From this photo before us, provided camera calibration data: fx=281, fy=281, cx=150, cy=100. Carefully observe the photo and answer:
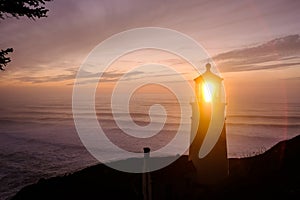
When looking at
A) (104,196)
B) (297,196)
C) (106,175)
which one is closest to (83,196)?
(104,196)

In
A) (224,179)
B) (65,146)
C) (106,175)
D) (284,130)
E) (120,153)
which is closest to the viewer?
(224,179)

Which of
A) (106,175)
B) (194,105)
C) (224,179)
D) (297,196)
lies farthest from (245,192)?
(106,175)

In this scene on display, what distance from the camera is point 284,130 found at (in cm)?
6488

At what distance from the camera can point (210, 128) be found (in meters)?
12.4

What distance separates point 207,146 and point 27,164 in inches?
1087

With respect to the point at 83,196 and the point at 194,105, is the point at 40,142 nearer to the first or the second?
the point at 83,196

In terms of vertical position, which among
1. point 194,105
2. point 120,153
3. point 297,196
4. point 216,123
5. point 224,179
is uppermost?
point 194,105

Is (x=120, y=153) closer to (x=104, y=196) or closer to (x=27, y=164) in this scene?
(x=27, y=164)

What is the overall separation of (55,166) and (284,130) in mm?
52991

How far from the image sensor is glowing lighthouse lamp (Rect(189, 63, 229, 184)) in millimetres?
12383

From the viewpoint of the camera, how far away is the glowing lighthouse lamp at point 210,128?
12383 millimetres

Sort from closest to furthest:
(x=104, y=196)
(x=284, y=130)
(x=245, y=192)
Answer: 1. (x=245, y=192)
2. (x=104, y=196)
3. (x=284, y=130)

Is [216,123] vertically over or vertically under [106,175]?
over

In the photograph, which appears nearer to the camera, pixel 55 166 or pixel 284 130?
pixel 55 166
